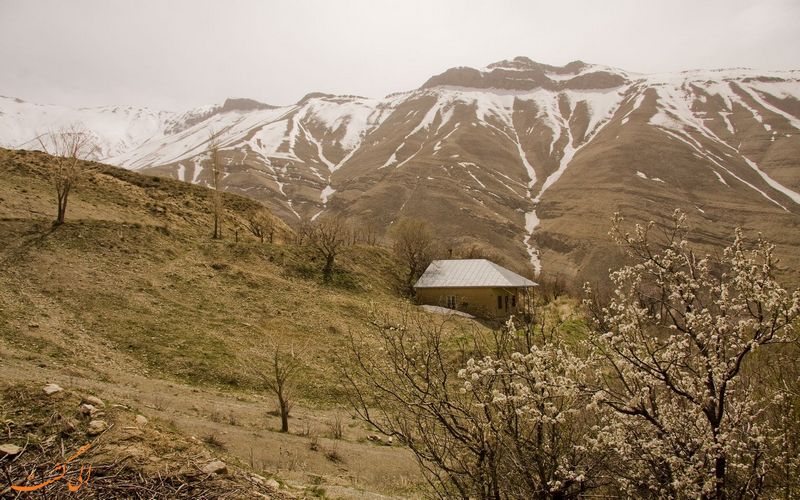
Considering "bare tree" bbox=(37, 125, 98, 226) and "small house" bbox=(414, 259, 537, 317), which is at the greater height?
A: "bare tree" bbox=(37, 125, 98, 226)

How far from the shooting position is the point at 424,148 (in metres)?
153

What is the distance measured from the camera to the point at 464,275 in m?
37.4

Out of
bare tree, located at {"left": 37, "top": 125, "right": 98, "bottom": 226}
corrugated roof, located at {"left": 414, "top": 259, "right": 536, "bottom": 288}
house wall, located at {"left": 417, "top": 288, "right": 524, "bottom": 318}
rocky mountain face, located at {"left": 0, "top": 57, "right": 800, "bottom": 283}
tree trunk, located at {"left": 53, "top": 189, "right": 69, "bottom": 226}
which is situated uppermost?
rocky mountain face, located at {"left": 0, "top": 57, "right": 800, "bottom": 283}

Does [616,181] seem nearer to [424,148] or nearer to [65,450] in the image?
[424,148]

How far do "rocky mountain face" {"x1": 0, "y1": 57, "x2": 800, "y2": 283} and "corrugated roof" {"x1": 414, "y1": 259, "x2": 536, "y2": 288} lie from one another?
33211 millimetres

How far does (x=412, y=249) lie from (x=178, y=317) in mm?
23947

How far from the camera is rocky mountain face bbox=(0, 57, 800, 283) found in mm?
98375

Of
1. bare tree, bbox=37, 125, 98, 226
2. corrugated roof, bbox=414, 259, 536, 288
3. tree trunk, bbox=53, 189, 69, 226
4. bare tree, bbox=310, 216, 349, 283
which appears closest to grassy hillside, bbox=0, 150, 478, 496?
tree trunk, bbox=53, 189, 69, 226

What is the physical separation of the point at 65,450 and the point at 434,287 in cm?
3249


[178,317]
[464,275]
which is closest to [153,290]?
[178,317]

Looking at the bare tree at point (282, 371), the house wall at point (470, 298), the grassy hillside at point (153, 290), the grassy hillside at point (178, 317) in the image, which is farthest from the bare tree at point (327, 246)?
the bare tree at point (282, 371)

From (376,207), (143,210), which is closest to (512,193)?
(376,207)

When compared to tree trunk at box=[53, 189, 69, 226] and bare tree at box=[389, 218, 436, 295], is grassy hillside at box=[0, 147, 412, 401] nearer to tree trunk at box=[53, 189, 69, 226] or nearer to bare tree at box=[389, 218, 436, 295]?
tree trunk at box=[53, 189, 69, 226]

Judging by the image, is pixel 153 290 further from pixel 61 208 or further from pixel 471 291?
pixel 471 291
